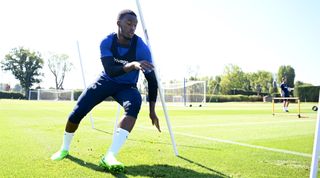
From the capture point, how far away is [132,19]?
4371 millimetres

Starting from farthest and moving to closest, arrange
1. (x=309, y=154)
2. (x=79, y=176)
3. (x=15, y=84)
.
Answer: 1. (x=15, y=84)
2. (x=309, y=154)
3. (x=79, y=176)

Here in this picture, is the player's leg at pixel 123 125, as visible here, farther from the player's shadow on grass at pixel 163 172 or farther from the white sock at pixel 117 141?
the player's shadow on grass at pixel 163 172

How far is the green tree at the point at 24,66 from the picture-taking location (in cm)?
8800

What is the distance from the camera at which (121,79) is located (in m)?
4.64

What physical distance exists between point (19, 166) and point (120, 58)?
6.03ft

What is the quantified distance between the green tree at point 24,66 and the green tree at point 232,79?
51042mm

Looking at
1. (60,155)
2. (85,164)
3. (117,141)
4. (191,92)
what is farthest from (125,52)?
(191,92)

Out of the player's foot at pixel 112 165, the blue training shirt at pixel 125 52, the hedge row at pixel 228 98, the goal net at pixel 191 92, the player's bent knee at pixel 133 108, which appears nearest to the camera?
the player's foot at pixel 112 165

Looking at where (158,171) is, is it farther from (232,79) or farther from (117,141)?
(232,79)

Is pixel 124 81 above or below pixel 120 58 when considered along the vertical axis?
below

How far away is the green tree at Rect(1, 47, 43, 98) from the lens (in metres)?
88.0

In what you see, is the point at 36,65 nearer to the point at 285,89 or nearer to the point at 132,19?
the point at 285,89

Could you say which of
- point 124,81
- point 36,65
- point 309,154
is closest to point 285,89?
point 309,154

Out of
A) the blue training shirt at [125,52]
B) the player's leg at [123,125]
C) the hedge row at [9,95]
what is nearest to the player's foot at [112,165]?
the player's leg at [123,125]
